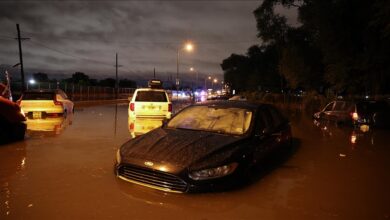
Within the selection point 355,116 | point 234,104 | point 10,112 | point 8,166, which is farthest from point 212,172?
point 355,116

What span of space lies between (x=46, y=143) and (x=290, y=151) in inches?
259

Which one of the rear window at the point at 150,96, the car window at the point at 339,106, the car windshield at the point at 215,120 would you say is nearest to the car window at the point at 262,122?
the car windshield at the point at 215,120

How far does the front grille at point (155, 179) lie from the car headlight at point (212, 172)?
190 millimetres

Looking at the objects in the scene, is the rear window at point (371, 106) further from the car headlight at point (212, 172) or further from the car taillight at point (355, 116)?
the car headlight at point (212, 172)

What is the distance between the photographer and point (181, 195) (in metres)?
5.68

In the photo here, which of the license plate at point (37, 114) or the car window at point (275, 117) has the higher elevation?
the car window at point (275, 117)

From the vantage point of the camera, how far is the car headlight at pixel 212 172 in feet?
18.2

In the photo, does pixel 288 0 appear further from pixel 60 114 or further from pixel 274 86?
pixel 60 114

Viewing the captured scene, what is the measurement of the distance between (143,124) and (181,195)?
1027 cm

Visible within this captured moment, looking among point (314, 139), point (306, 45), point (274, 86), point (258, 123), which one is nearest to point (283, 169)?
point (258, 123)

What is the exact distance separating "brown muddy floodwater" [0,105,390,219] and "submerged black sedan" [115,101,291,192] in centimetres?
26

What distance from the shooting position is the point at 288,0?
46812 mm

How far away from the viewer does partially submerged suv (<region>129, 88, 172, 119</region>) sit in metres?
16.5

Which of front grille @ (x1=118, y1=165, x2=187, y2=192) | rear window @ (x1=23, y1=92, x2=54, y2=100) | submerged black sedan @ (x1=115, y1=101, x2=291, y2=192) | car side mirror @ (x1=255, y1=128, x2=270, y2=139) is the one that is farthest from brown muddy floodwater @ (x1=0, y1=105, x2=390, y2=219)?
rear window @ (x1=23, y1=92, x2=54, y2=100)
